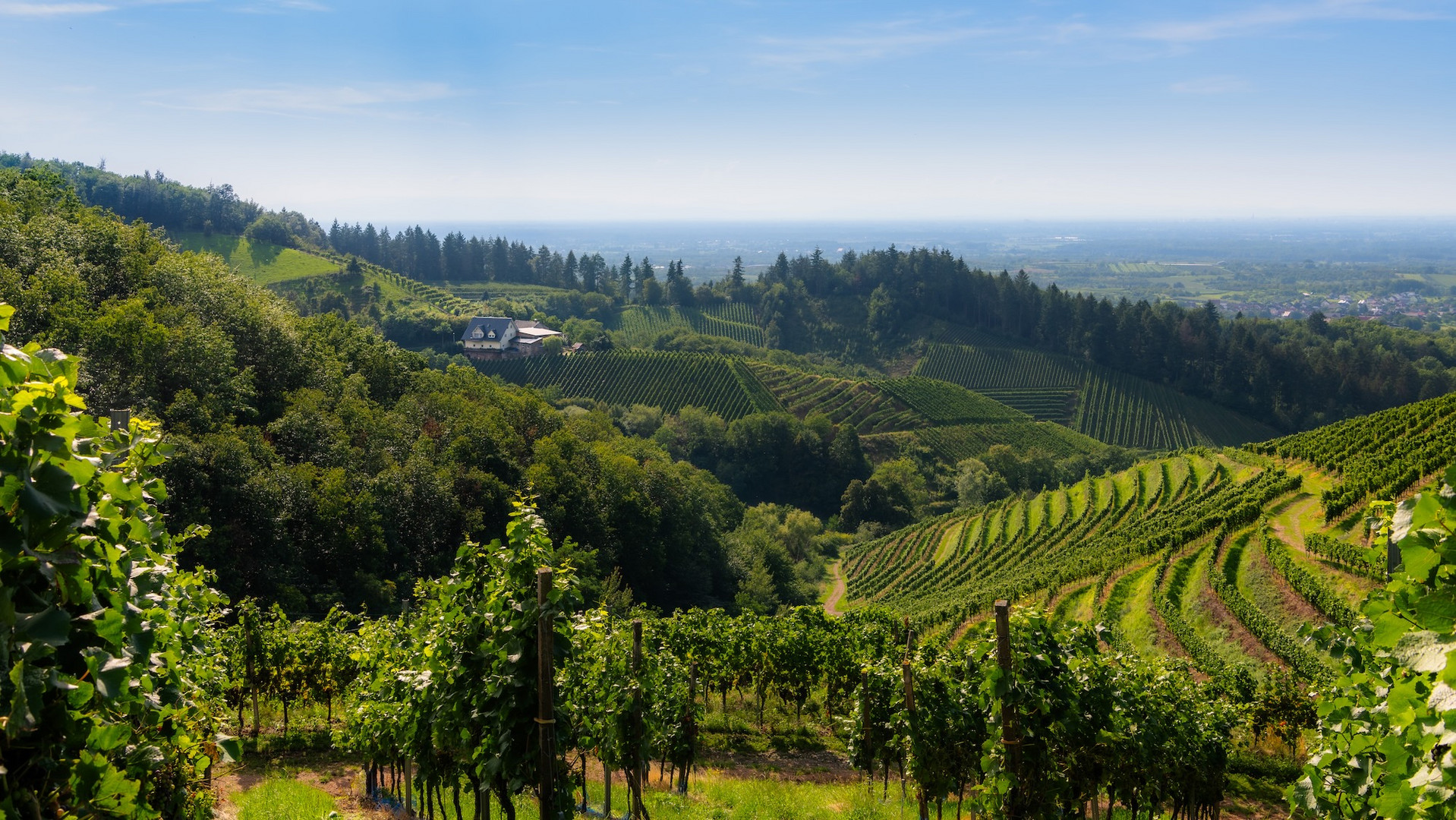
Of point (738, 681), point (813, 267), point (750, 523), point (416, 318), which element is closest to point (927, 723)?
point (738, 681)

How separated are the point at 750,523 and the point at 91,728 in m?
70.4

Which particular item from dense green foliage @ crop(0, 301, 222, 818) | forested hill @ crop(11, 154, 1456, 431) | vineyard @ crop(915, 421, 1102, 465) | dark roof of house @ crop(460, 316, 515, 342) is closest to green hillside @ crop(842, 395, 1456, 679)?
dense green foliage @ crop(0, 301, 222, 818)

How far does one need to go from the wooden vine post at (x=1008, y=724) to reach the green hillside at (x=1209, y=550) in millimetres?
2126

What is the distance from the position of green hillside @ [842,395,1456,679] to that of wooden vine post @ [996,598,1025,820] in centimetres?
213

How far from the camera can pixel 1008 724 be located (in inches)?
331

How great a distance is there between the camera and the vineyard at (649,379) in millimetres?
105812

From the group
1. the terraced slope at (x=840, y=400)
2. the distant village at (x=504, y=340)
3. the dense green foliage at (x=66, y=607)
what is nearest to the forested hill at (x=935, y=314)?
the terraced slope at (x=840, y=400)

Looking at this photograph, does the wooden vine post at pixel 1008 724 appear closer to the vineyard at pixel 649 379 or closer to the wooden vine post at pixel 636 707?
the wooden vine post at pixel 636 707

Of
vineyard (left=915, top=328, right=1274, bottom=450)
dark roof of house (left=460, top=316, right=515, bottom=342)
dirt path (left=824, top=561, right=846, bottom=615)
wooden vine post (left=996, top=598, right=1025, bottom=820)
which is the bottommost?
dirt path (left=824, top=561, right=846, bottom=615)

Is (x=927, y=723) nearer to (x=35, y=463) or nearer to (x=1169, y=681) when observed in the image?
(x=1169, y=681)

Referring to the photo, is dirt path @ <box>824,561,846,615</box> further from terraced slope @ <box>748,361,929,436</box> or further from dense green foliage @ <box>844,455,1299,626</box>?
terraced slope @ <box>748,361,929,436</box>

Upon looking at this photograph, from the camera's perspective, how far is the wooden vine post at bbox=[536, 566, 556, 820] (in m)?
7.75

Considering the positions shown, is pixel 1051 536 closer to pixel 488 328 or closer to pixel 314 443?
pixel 314 443

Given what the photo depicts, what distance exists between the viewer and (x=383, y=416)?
4488 centimetres
